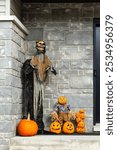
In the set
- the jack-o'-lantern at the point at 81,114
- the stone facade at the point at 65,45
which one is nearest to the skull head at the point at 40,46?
the stone facade at the point at 65,45

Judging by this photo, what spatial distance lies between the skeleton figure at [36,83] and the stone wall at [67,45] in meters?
0.29

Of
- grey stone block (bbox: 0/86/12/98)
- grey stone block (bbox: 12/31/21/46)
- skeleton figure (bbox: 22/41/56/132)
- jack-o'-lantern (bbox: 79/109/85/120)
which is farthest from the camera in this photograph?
jack-o'-lantern (bbox: 79/109/85/120)

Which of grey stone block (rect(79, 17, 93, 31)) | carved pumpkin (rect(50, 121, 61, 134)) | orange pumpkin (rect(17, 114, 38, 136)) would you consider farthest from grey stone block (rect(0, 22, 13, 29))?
carved pumpkin (rect(50, 121, 61, 134))

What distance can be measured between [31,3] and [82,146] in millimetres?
2705

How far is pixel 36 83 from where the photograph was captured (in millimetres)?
4949

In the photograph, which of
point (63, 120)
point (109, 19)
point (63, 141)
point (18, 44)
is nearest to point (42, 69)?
point (18, 44)

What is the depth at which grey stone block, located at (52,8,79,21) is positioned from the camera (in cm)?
538

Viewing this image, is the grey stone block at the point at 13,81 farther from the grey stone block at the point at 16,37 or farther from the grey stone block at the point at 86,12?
Result: the grey stone block at the point at 86,12

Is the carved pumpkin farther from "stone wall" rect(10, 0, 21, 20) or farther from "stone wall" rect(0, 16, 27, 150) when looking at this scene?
"stone wall" rect(10, 0, 21, 20)

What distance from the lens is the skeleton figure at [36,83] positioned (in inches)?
194

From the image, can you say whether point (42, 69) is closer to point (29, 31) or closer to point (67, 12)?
point (29, 31)

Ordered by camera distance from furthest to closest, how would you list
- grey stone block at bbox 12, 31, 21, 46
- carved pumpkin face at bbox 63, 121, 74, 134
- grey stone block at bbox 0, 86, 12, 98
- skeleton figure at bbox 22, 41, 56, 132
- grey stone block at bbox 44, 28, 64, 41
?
1. grey stone block at bbox 44, 28, 64, 41
2. skeleton figure at bbox 22, 41, 56, 132
3. carved pumpkin face at bbox 63, 121, 74, 134
4. grey stone block at bbox 12, 31, 21, 46
5. grey stone block at bbox 0, 86, 12, 98

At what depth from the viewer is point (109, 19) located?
986 mm

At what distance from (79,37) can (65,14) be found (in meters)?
0.48
